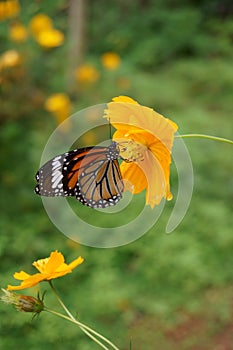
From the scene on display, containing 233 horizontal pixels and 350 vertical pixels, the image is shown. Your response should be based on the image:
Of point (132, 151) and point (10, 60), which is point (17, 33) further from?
point (132, 151)

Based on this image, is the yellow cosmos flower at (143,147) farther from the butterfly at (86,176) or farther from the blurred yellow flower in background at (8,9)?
the blurred yellow flower in background at (8,9)

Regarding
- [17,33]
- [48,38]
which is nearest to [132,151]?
[17,33]

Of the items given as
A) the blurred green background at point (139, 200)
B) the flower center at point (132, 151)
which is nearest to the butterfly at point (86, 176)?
the flower center at point (132, 151)

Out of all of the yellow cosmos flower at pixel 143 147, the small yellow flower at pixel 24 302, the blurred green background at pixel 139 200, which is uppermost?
the blurred green background at pixel 139 200

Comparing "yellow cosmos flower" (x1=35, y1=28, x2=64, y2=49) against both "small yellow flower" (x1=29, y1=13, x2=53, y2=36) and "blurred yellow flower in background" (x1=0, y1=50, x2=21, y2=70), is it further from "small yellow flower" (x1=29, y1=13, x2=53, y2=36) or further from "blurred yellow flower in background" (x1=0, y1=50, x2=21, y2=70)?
"blurred yellow flower in background" (x1=0, y1=50, x2=21, y2=70)

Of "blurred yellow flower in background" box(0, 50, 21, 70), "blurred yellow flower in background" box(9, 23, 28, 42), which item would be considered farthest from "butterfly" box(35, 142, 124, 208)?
"blurred yellow flower in background" box(9, 23, 28, 42)

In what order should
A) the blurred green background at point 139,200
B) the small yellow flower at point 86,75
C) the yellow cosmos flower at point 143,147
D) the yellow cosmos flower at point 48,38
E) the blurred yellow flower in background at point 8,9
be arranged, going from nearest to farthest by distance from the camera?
the yellow cosmos flower at point 143,147 < the blurred green background at point 139,200 < the blurred yellow flower in background at point 8,9 < the yellow cosmos flower at point 48,38 < the small yellow flower at point 86,75
